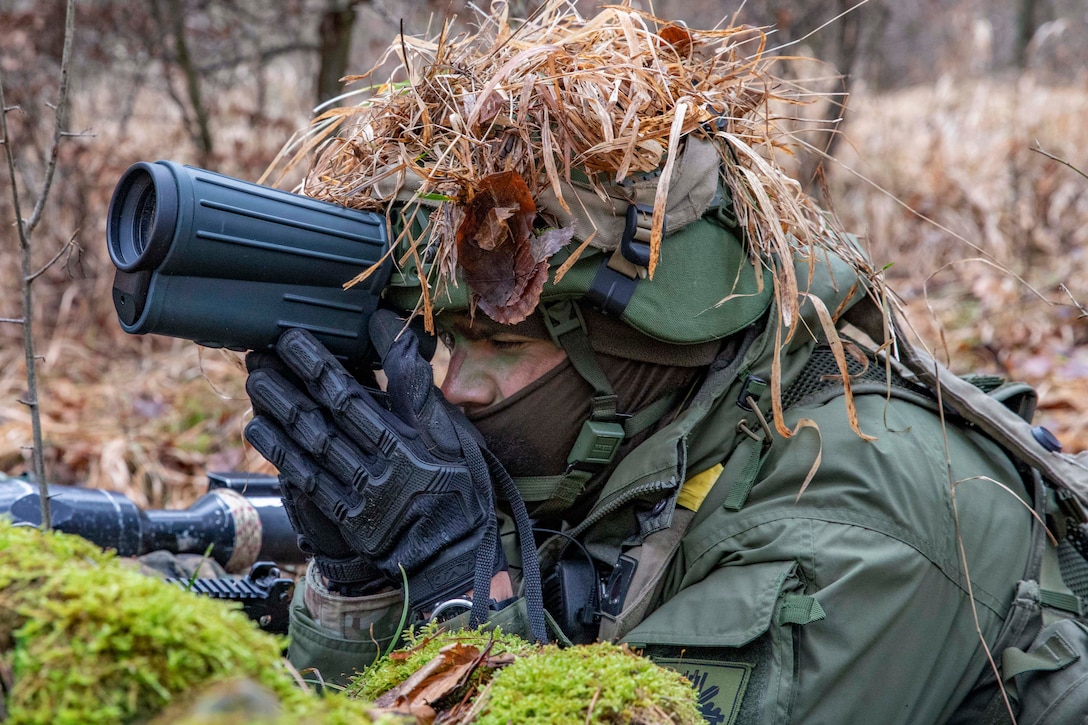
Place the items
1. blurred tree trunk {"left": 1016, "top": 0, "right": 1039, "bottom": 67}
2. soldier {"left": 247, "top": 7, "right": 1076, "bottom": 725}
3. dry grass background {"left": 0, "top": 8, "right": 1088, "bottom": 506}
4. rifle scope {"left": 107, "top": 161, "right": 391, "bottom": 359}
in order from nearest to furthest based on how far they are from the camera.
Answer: rifle scope {"left": 107, "top": 161, "right": 391, "bottom": 359}, soldier {"left": 247, "top": 7, "right": 1076, "bottom": 725}, dry grass background {"left": 0, "top": 8, "right": 1088, "bottom": 506}, blurred tree trunk {"left": 1016, "top": 0, "right": 1039, "bottom": 67}

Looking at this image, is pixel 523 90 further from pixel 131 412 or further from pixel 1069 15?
pixel 1069 15

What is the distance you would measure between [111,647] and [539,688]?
0.58 m

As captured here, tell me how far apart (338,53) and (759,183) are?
12.8ft

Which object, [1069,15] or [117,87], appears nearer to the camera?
[117,87]

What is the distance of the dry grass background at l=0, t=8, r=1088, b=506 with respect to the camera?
4.50 m

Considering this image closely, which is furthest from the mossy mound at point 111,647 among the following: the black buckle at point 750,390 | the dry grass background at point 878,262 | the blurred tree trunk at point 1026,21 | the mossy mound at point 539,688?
the blurred tree trunk at point 1026,21

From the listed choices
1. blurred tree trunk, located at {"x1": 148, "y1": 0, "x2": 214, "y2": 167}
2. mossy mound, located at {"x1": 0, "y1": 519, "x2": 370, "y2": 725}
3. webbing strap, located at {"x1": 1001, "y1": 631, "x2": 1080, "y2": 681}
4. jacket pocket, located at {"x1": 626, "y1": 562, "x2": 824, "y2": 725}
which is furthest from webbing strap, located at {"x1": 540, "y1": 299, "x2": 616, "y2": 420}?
blurred tree trunk, located at {"x1": 148, "y1": 0, "x2": 214, "y2": 167}

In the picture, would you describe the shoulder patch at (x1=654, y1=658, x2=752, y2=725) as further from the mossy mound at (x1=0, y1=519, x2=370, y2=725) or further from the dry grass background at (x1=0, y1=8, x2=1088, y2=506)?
the dry grass background at (x1=0, y1=8, x2=1088, y2=506)

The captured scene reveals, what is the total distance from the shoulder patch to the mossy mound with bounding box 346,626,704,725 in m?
0.46

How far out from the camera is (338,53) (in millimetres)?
5395

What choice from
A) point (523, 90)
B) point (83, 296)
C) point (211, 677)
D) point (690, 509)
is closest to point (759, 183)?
point (523, 90)

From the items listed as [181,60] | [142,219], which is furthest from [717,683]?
[181,60]

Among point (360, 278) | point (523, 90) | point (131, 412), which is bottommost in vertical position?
point (131, 412)

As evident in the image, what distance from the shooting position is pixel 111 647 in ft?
2.94
